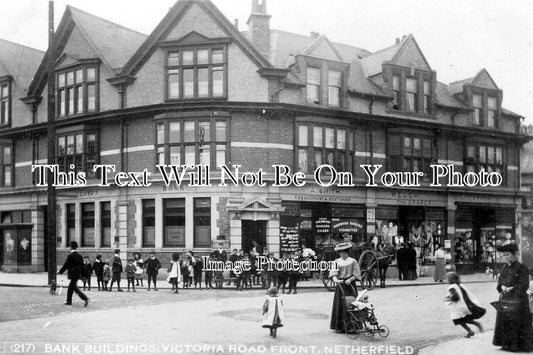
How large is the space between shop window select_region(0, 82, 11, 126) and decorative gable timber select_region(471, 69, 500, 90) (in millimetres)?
25621

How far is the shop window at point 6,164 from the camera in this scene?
120ft

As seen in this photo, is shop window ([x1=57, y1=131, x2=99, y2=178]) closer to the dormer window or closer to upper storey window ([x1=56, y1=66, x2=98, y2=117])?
upper storey window ([x1=56, y1=66, x2=98, y2=117])

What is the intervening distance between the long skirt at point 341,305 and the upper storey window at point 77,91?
69.4 feet

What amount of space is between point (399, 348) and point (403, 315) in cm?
473

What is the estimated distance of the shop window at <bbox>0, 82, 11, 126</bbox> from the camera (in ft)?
119

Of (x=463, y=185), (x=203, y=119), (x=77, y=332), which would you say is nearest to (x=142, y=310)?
(x=77, y=332)

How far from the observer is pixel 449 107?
34.8 metres

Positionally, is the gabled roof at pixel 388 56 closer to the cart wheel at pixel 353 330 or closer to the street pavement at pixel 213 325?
the street pavement at pixel 213 325

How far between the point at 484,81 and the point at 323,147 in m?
11.9

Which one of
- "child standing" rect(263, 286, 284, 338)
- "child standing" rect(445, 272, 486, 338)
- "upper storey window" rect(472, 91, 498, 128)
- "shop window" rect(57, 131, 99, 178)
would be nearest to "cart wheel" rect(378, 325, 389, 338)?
"child standing" rect(445, 272, 486, 338)

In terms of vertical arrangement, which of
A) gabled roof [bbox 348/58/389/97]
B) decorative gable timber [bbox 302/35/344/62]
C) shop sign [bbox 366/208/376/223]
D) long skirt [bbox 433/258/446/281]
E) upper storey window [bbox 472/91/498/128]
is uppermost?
decorative gable timber [bbox 302/35/344/62]

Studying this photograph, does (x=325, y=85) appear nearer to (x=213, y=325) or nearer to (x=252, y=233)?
(x=252, y=233)

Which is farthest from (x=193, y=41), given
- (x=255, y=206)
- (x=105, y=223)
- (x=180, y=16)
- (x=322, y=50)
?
(x=105, y=223)

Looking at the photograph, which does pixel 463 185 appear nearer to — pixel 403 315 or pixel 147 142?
pixel 147 142
